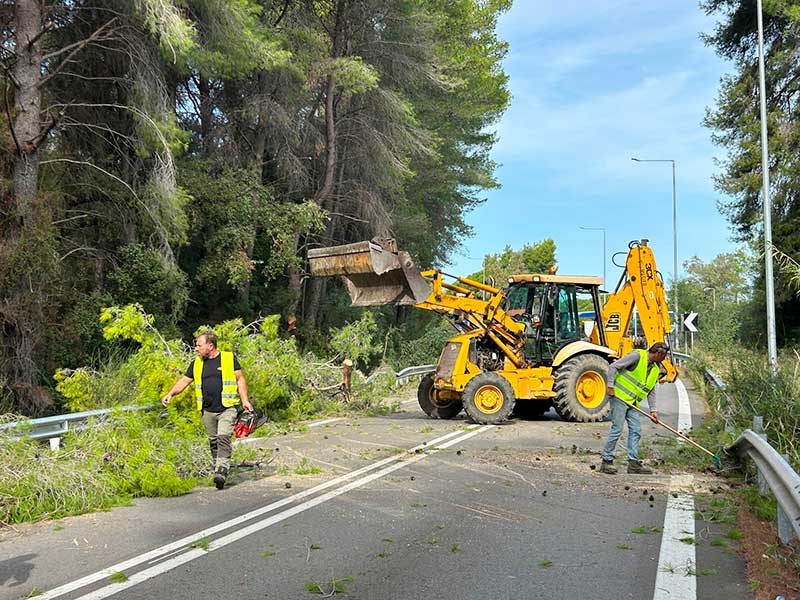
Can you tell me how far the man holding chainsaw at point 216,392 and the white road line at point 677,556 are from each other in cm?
465

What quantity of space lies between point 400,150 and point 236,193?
25.7 feet

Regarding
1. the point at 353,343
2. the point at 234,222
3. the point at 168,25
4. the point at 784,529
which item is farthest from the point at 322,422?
the point at 784,529

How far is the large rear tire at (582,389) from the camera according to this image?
1453cm

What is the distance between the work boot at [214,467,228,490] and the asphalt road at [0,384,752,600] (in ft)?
0.31

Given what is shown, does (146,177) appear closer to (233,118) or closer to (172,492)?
(233,118)

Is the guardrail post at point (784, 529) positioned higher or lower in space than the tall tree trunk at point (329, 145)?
lower

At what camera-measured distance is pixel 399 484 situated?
884cm

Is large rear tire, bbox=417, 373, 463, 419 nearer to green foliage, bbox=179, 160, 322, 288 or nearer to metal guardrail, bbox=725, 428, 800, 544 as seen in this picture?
green foliage, bbox=179, 160, 322, 288

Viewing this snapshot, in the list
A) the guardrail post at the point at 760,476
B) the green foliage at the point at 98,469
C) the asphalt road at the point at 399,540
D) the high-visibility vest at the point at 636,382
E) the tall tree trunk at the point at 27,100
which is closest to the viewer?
the asphalt road at the point at 399,540

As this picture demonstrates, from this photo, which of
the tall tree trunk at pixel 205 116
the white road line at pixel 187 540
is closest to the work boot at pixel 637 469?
the white road line at pixel 187 540

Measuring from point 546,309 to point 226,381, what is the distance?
796 centimetres

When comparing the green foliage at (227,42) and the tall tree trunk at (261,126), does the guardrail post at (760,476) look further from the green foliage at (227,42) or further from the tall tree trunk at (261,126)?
the tall tree trunk at (261,126)

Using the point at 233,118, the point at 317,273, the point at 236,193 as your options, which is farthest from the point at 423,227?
the point at 317,273

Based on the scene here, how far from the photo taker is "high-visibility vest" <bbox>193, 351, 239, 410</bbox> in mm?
9016
